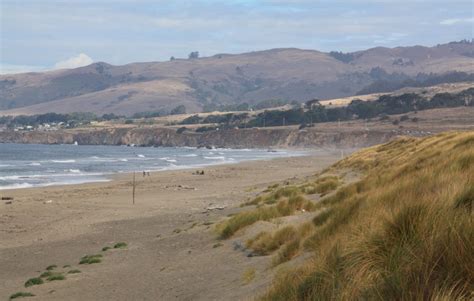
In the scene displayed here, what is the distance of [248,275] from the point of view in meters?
9.30

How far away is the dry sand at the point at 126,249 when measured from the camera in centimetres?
1030

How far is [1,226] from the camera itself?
998 inches

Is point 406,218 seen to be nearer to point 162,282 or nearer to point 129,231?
point 162,282

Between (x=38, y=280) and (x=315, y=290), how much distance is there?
857 centimetres

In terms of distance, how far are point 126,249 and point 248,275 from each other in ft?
26.1

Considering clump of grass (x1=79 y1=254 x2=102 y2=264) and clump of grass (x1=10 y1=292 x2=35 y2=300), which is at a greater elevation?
clump of grass (x1=10 y1=292 x2=35 y2=300)

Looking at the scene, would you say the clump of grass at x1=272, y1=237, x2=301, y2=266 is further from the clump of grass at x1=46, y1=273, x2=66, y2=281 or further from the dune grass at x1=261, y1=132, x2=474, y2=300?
the clump of grass at x1=46, y1=273, x2=66, y2=281

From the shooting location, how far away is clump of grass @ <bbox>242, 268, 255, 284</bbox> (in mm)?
9057

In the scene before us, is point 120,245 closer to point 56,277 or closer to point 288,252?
point 56,277

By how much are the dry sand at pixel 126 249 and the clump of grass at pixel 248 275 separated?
0.24 feet

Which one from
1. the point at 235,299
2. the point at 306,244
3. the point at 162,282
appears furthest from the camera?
the point at 162,282

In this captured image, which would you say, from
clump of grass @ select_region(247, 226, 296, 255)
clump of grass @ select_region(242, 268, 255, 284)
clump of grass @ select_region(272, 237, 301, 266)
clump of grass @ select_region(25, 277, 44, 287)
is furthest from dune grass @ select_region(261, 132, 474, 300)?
clump of grass @ select_region(25, 277, 44, 287)

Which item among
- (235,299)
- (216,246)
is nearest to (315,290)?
(235,299)

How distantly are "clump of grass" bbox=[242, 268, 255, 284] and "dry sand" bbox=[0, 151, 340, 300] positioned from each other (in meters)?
0.07
